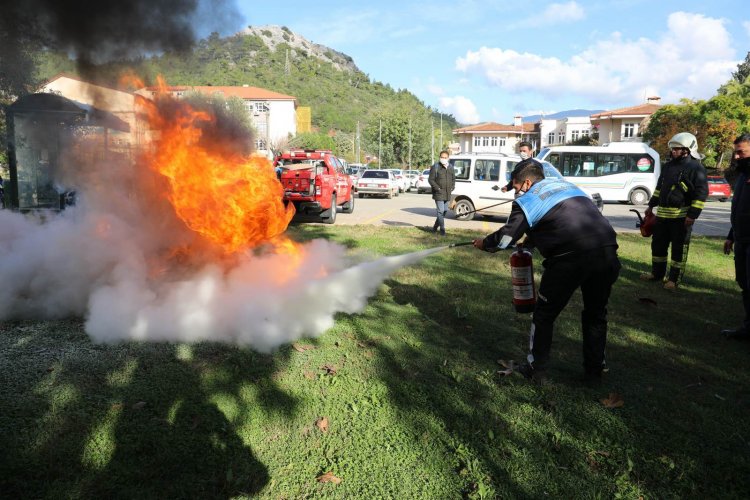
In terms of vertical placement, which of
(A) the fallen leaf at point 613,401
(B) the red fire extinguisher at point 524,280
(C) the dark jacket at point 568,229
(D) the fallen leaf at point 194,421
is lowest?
(A) the fallen leaf at point 613,401

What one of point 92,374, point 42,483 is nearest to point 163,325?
point 92,374

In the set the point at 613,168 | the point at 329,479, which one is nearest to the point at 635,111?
the point at 613,168

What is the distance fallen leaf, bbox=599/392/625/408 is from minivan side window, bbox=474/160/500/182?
39.5ft

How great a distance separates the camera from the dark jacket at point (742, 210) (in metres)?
4.99

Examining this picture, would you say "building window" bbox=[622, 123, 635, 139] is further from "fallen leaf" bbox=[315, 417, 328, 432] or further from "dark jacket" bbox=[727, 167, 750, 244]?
"fallen leaf" bbox=[315, 417, 328, 432]

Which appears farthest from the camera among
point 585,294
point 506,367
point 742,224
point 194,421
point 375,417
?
point 742,224

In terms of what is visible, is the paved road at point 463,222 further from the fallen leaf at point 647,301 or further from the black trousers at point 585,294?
the black trousers at point 585,294

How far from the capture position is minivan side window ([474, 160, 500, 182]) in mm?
15164

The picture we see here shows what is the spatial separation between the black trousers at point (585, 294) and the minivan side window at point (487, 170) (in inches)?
464

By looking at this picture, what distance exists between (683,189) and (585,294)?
12.7 feet

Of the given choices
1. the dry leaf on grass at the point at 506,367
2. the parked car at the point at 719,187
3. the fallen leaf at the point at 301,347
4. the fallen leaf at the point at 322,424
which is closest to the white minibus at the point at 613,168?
the parked car at the point at 719,187

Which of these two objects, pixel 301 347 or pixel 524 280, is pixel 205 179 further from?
pixel 524 280

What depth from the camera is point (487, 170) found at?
1530 centimetres

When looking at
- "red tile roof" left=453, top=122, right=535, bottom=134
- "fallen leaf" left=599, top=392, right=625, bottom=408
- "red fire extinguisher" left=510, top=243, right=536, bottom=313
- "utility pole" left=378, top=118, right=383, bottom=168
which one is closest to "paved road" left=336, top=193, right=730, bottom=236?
"red fire extinguisher" left=510, top=243, right=536, bottom=313
